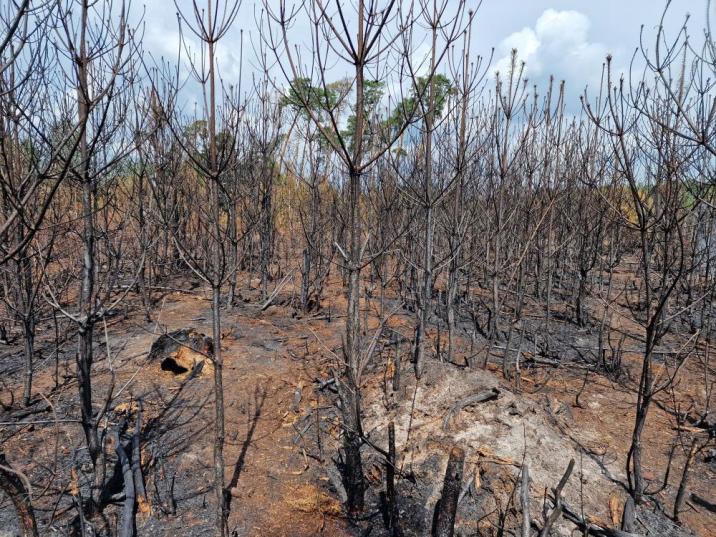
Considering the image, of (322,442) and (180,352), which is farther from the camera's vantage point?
(180,352)

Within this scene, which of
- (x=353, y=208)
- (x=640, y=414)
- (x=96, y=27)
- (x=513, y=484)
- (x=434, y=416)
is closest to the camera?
(x=353, y=208)

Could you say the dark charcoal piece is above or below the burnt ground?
above

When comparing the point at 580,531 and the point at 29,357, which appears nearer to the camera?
the point at 580,531

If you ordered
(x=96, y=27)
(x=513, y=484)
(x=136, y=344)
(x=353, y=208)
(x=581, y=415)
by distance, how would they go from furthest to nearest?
(x=136, y=344) → (x=581, y=415) → (x=513, y=484) → (x=96, y=27) → (x=353, y=208)

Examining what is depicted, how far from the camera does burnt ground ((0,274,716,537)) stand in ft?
10.2

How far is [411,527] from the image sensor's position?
307 centimetres

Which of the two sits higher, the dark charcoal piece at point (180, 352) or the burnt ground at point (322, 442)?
the dark charcoal piece at point (180, 352)

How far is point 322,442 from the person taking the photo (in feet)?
13.3

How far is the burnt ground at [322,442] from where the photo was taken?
309 cm

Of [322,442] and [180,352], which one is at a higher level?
[180,352]

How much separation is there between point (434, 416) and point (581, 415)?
1.85 m

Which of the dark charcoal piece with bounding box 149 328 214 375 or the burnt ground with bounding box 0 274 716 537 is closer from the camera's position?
the burnt ground with bounding box 0 274 716 537

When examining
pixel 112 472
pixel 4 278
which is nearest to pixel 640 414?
pixel 112 472

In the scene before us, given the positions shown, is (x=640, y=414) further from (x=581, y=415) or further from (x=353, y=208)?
(x=353, y=208)
